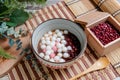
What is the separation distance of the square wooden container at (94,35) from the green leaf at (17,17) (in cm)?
15

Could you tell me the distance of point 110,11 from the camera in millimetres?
796

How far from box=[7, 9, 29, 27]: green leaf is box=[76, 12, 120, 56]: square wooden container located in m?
0.15

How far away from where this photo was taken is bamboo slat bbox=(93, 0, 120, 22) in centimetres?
79

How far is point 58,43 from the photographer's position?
73 centimetres

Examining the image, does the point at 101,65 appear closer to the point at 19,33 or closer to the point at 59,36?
the point at 59,36

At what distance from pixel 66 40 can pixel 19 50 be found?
0.13 meters

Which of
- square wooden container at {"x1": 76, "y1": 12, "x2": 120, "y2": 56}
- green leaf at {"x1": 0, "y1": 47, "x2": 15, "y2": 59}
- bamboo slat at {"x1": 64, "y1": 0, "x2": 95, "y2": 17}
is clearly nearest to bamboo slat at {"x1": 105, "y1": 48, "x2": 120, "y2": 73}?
square wooden container at {"x1": 76, "y1": 12, "x2": 120, "y2": 56}

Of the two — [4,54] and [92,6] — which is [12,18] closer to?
[4,54]

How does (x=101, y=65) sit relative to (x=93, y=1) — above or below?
below

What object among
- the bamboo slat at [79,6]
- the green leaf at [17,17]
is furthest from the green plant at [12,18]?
the bamboo slat at [79,6]

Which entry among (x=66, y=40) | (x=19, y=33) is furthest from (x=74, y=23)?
(x=19, y=33)

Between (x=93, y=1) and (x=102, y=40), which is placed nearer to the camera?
(x=102, y=40)

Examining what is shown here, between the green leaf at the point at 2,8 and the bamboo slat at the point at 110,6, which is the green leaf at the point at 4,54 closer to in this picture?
the green leaf at the point at 2,8

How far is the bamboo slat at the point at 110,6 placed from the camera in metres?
0.79
